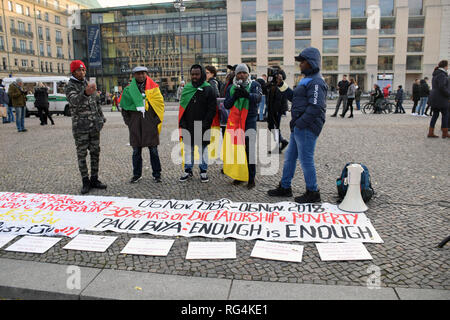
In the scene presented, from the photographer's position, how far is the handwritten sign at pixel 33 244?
3619 mm

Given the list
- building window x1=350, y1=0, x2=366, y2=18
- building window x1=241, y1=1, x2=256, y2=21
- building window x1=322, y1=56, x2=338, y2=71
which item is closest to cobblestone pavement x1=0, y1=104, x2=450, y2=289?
building window x1=322, y1=56, x2=338, y2=71

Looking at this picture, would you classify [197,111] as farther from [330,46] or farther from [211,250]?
[330,46]

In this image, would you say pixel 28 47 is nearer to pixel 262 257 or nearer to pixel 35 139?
pixel 35 139

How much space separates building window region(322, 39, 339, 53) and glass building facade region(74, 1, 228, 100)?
14.7 m

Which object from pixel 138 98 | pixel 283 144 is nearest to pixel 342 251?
pixel 138 98

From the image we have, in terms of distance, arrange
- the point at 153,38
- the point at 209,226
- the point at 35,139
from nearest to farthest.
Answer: the point at 209,226
the point at 35,139
the point at 153,38

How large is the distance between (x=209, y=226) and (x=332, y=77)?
55.2 m

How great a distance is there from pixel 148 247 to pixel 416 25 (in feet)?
205

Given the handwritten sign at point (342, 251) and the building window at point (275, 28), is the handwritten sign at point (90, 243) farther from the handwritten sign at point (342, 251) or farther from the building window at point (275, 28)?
the building window at point (275, 28)

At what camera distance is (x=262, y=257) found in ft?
11.1

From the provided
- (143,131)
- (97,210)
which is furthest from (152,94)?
(97,210)

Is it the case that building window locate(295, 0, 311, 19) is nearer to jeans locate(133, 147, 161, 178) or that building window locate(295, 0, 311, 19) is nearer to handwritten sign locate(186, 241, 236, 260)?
jeans locate(133, 147, 161, 178)

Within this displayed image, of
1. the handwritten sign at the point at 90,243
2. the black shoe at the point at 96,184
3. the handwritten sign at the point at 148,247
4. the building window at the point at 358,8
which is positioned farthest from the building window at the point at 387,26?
the handwritten sign at the point at 90,243

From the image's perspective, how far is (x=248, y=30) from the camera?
5666 cm
